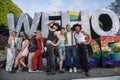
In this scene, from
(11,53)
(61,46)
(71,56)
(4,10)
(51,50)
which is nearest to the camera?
(51,50)

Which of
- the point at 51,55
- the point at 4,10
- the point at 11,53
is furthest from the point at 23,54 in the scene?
the point at 4,10

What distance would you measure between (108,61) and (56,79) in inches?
172

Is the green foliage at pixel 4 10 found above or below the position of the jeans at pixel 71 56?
above

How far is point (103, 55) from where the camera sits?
15.0 metres

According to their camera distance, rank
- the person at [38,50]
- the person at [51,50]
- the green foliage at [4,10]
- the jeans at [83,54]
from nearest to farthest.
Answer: the jeans at [83,54] → the person at [51,50] → the person at [38,50] → the green foliage at [4,10]

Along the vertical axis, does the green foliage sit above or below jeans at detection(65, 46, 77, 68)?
above

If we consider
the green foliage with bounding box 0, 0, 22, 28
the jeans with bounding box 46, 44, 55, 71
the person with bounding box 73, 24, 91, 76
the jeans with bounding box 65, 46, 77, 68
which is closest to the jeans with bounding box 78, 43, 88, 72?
the person with bounding box 73, 24, 91, 76

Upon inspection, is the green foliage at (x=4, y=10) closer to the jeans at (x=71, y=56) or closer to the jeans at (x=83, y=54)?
the jeans at (x=71, y=56)

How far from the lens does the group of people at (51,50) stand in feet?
41.1

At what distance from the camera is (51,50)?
41.8 ft

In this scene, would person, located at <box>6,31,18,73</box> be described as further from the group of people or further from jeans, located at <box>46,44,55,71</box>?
jeans, located at <box>46,44,55,71</box>

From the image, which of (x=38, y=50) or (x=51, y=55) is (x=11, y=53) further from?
(x=51, y=55)

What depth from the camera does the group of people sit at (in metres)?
12.5

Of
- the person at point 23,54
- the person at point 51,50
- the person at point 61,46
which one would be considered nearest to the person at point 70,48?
the person at point 61,46
